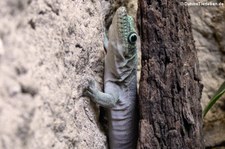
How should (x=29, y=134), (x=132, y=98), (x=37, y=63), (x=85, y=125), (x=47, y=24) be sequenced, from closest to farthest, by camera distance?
1. (x=29, y=134)
2. (x=37, y=63)
3. (x=47, y=24)
4. (x=85, y=125)
5. (x=132, y=98)

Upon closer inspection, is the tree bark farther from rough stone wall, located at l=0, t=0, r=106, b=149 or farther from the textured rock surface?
the textured rock surface

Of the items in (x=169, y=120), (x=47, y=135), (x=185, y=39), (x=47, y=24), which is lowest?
(x=169, y=120)

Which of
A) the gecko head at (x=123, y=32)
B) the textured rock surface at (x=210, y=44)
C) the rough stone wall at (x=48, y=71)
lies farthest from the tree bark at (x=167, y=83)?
the textured rock surface at (x=210, y=44)

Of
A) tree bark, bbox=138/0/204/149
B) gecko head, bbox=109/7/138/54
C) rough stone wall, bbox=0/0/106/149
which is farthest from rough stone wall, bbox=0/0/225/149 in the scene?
tree bark, bbox=138/0/204/149

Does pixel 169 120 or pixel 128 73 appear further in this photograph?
pixel 128 73

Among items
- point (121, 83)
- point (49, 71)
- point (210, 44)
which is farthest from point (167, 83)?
point (210, 44)

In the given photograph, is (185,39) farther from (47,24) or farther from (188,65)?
(47,24)

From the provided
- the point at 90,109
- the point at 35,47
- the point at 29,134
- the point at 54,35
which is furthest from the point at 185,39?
the point at 29,134
